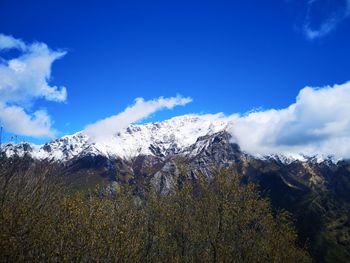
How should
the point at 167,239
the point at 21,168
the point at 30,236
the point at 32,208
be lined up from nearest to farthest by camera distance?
the point at 30,236 → the point at 32,208 → the point at 21,168 → the point at 167,239

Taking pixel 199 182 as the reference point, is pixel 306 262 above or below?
below

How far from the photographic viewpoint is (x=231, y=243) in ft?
172

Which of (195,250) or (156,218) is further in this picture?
(156,218)

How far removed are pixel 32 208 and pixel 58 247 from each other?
4.46 metres

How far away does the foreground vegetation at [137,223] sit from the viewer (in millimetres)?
31000

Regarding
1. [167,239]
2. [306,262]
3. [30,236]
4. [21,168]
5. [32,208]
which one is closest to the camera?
[30,236]

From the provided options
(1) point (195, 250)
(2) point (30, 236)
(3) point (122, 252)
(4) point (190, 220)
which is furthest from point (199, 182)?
(2) point (30, 236)

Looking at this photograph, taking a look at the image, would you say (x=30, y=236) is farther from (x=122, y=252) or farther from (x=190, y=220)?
(x=190, y=220)

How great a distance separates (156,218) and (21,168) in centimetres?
2993

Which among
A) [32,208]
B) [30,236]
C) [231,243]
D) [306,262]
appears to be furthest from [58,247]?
[306,262]

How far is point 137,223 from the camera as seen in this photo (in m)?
53.6

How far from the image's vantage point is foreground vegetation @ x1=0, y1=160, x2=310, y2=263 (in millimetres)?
31000

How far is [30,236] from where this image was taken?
30594mm

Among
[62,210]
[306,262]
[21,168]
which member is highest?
[21,168]
